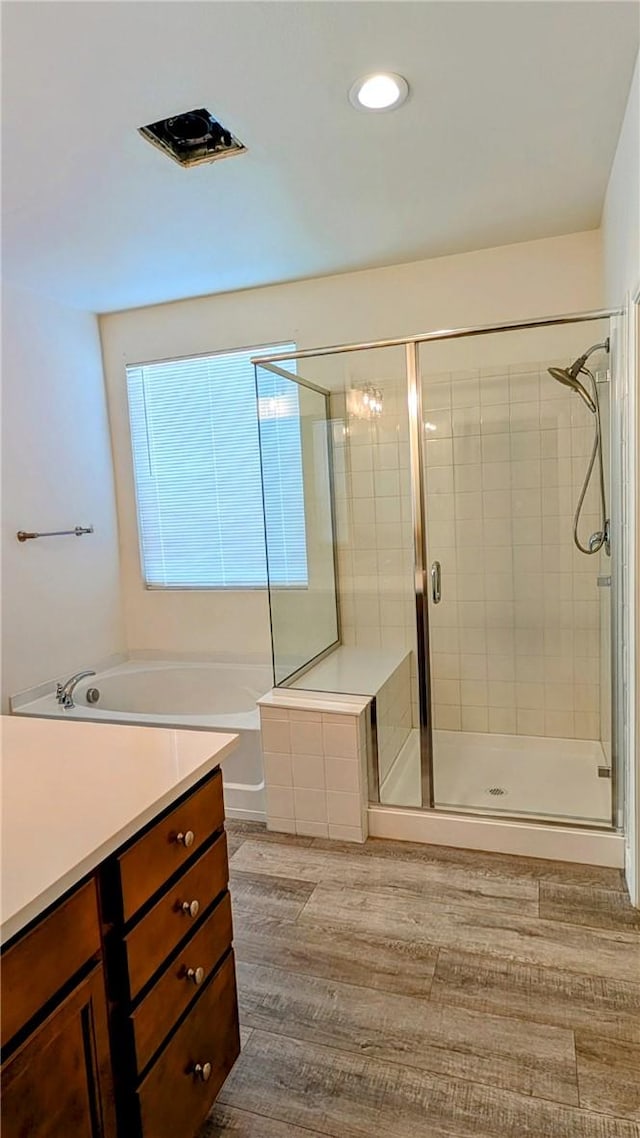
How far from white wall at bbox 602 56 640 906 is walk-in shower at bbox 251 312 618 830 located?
1.55 ft

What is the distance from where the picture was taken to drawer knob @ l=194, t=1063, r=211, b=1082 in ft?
4.25

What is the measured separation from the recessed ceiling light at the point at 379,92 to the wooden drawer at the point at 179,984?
7.12 feet

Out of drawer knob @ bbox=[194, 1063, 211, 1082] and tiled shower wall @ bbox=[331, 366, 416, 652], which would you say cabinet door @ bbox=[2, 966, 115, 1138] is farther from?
tiled shower wall @ bbox=[331, 366, 416, 652]

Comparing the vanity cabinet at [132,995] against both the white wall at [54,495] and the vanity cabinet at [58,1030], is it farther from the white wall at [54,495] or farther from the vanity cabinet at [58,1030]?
the white wall at [54,495]

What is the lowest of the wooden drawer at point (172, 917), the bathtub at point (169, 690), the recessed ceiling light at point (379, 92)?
the bathtub at point (169, 690)

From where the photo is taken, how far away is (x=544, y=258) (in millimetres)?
2990

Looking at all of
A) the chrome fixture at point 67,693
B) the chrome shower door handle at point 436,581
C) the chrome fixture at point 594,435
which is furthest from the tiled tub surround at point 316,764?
the chrome fixture at point 594,435

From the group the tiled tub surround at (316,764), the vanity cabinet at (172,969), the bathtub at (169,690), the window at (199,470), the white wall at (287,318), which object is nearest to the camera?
the vanity cabinet at (172,969)

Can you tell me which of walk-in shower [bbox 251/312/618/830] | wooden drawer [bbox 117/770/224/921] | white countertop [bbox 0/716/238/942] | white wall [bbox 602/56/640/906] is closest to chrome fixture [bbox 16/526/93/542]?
walk-in shower [bbox 251/312/618/830]

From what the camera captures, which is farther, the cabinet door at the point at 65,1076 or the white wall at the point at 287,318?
the white wall at the point at 287,318

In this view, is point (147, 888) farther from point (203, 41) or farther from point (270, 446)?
point (270, 446)

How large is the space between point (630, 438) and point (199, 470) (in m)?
Answer: 2.42

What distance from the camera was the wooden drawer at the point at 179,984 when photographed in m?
1.13

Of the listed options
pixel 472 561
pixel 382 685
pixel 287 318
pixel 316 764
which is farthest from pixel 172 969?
pixel 287 318
